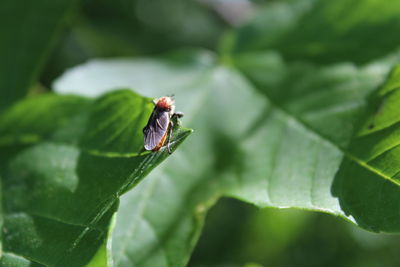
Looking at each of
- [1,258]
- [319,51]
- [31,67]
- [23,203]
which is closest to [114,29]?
[31,67]

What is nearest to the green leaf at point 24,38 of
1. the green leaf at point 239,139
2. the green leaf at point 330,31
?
the green leaf at point 239,139

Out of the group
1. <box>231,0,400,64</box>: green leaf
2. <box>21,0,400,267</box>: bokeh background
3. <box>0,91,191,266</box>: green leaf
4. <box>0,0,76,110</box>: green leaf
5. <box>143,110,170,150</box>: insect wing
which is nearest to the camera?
<box>0,91,191,266</box>: green leaf

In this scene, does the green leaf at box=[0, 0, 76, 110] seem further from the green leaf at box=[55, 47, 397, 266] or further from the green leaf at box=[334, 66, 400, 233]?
the green leaf at box=[334, 66, 400, 233]

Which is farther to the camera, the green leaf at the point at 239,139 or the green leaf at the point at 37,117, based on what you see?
the green leaf at the point at 37,117

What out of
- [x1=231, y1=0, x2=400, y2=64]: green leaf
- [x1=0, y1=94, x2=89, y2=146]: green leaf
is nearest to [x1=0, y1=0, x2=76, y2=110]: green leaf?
[x1=0, y1=94, x2=89, y2=146]: green leaf

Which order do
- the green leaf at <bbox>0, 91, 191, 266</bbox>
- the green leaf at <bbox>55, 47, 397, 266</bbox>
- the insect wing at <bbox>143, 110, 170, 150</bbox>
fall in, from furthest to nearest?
the green leaf at <bbox>55, 47, 397, 266</bbox> < the insect wing at <bbox>143, 110, 170, 150</bbox> < the green leaf at <bbox>0, 91, 191, 266</bbox>

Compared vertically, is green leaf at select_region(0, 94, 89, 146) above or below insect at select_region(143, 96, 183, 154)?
below

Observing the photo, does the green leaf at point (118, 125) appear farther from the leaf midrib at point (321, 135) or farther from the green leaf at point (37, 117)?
the leaf midrib at point (321, 135)
